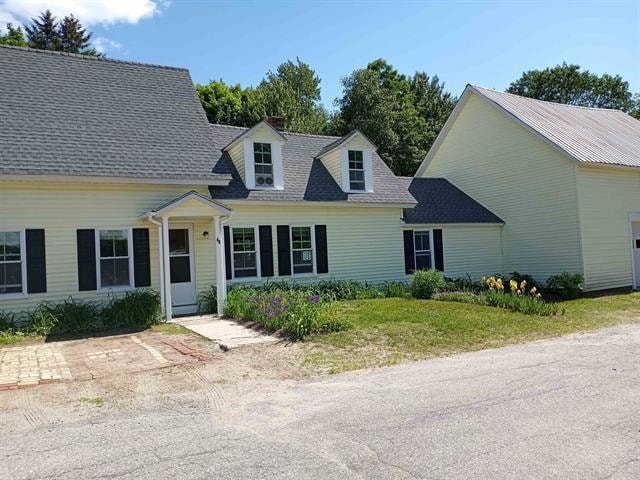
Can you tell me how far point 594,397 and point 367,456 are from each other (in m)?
3.41

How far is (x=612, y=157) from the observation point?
63.9 feet

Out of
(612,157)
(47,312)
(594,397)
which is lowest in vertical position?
(594,397)

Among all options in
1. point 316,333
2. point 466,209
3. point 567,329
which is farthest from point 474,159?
point 316,333

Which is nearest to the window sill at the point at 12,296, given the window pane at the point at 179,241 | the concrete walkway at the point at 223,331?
the concrete walkway at the point at 223,331

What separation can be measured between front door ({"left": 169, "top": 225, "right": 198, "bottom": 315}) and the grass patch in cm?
178

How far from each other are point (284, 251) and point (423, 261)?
239 inches

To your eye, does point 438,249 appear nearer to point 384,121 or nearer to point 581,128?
point 581,128

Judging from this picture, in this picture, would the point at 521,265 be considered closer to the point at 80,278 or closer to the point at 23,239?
the point at 80,278

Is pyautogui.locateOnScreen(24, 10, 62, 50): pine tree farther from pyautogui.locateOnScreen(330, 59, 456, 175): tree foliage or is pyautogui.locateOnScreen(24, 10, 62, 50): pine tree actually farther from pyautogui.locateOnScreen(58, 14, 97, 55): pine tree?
pyautogui.locateOnScreen(330, 59, 456, 175): tree foliage

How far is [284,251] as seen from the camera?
1667 centimetres

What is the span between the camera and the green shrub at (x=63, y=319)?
39.7 feet

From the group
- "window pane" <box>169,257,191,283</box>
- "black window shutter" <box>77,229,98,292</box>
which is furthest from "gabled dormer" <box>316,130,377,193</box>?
"black window shutter" <box>77,229,98,292</box>

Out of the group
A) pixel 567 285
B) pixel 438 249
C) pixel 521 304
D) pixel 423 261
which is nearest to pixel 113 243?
pixel 521 304

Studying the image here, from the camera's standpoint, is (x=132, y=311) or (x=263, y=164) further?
(x=263, y=164)
